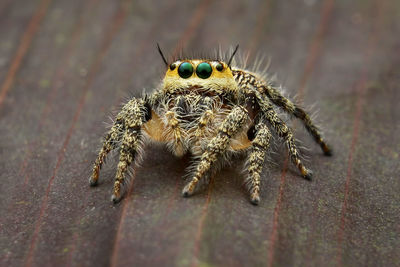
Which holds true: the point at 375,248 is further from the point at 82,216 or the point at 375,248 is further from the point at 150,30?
the point at 150,30

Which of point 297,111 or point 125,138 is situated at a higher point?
point 297,111

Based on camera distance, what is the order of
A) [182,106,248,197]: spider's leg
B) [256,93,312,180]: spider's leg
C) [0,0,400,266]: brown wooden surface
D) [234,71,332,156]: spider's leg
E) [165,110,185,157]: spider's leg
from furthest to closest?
[234,71,332,156]: spider's leg, [256,93,312,180]: spider's leg, [165,110,185,157]: spider's leg, [182,106,248,197]: spider's leg, [0,0,400,266]: brown wooden surface

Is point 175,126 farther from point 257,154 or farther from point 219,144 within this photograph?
point 257,154

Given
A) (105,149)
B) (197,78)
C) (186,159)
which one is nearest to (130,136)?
(105,149)

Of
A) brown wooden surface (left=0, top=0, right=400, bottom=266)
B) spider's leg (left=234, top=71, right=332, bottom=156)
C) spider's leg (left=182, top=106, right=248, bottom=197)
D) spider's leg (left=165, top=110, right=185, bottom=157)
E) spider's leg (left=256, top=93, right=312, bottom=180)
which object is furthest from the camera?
spider's leg (left=234, top=71, right=332, bottom=156)

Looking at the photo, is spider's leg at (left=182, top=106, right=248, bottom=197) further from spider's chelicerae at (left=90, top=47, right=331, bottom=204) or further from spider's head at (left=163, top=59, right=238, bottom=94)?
spider's head at (left=163, top=59, right=238, bottom=94)

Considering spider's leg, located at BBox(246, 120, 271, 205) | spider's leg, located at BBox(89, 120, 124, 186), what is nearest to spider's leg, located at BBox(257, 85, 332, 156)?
spider's leg, located at BBox(246, 120, 271, 205)

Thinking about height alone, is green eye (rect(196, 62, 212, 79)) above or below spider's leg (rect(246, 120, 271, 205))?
above

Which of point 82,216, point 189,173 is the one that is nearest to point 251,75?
point 189,173
